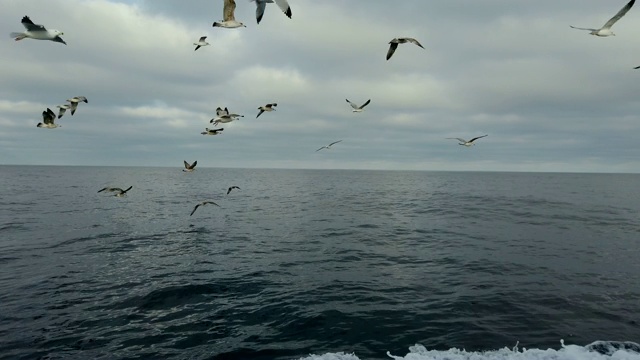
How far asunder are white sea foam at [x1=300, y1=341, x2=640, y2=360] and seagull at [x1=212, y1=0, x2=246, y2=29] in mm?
13015

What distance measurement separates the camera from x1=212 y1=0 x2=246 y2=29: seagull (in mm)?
15763

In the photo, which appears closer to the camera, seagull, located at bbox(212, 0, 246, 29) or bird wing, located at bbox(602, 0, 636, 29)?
bird wing, located at bbox(602, 0, 636, 29)

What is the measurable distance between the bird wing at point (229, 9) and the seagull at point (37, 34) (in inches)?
241

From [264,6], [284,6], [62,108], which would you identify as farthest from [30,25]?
[62,108]

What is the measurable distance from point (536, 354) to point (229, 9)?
53.7 ft

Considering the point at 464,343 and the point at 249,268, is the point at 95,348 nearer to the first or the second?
the point at 249,268

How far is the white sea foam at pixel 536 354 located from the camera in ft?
31.8

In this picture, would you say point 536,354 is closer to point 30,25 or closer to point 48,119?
point 30,25

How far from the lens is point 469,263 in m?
19.5

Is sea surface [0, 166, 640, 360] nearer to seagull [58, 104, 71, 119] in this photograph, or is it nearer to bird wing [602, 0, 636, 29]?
seagull [58, 104, 71, 119]

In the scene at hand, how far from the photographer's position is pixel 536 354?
991cm

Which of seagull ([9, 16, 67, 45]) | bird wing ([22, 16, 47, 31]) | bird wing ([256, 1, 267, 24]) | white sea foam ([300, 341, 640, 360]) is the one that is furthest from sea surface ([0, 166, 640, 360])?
bird wing ([256, 1, 267, 24])

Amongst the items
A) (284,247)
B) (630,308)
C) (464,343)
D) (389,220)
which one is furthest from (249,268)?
(389,220)

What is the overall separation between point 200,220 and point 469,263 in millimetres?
24458
